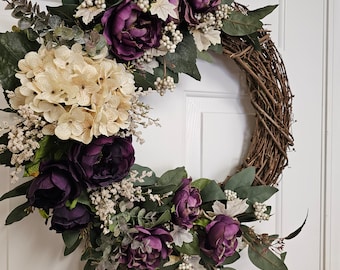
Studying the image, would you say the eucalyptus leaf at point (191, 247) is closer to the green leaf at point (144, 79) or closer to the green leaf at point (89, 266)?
the green leaf at point (89, 266)

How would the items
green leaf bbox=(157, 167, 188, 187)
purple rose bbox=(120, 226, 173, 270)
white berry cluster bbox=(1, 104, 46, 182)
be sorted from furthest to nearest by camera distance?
green leaf bbox=(157, 167, 188, 187) < purple rose bbox=(120, 226, 173, 270) < white berry cluster bbox=(1, 104, 46, 182)

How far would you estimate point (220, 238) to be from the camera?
861 millimetres

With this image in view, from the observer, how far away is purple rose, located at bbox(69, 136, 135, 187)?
2.35 ft

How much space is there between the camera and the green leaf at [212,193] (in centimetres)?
94

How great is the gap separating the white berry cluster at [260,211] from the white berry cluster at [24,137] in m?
0.48

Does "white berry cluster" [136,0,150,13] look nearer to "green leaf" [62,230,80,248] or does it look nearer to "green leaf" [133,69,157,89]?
"green leaf" [133,69,157,89]

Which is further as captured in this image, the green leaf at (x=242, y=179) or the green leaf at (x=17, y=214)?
the green leaf at (x=242, y=179)

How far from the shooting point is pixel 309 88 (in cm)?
121

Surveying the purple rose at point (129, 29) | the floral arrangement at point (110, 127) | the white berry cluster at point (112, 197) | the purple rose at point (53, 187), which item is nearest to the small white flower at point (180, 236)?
the floral arrangement at point (110, 127)

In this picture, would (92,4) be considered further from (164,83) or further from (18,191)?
(18,191)

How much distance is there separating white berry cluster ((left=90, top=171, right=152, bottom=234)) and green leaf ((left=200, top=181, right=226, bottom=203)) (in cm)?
18

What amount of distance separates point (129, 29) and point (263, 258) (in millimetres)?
561

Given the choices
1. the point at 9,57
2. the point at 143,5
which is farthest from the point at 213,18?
the point at 9,57

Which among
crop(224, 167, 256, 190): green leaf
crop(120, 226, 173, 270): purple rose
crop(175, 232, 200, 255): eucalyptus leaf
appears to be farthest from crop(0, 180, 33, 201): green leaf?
crop(224, 167, 256, 190): green leaf
